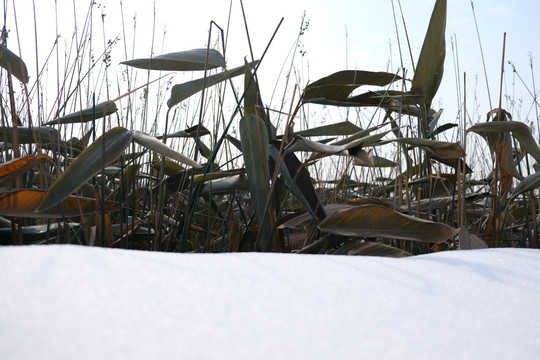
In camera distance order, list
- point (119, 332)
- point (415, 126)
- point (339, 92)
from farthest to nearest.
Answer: point (415, 126) < point (339, 92) < point (119, 332)

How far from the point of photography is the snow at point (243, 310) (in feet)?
0.72

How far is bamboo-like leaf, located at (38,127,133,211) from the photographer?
0.57 meters

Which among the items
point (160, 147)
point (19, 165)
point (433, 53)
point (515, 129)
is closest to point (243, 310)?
point (160, 147)

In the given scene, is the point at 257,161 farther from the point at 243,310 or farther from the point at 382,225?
the point at 243,310

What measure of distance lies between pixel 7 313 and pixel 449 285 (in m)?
0.19

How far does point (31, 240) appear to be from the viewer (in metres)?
0.75

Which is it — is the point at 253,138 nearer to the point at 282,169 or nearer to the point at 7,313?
the point at 282,169

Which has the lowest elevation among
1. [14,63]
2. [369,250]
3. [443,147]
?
[369,250]

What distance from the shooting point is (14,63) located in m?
0.82

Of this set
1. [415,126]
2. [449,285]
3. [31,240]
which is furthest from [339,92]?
[449,285]

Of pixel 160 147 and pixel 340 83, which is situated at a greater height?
pixel 340 83

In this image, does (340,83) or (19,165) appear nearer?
(19,165)

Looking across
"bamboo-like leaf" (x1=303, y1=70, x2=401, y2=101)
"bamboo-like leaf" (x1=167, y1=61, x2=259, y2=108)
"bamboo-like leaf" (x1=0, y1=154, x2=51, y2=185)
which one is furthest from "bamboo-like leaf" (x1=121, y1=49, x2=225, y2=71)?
"bamboo-like leaf" (x1=0, y1=154, x2=51, y2=185)

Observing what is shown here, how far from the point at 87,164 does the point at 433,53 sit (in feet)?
1.59
